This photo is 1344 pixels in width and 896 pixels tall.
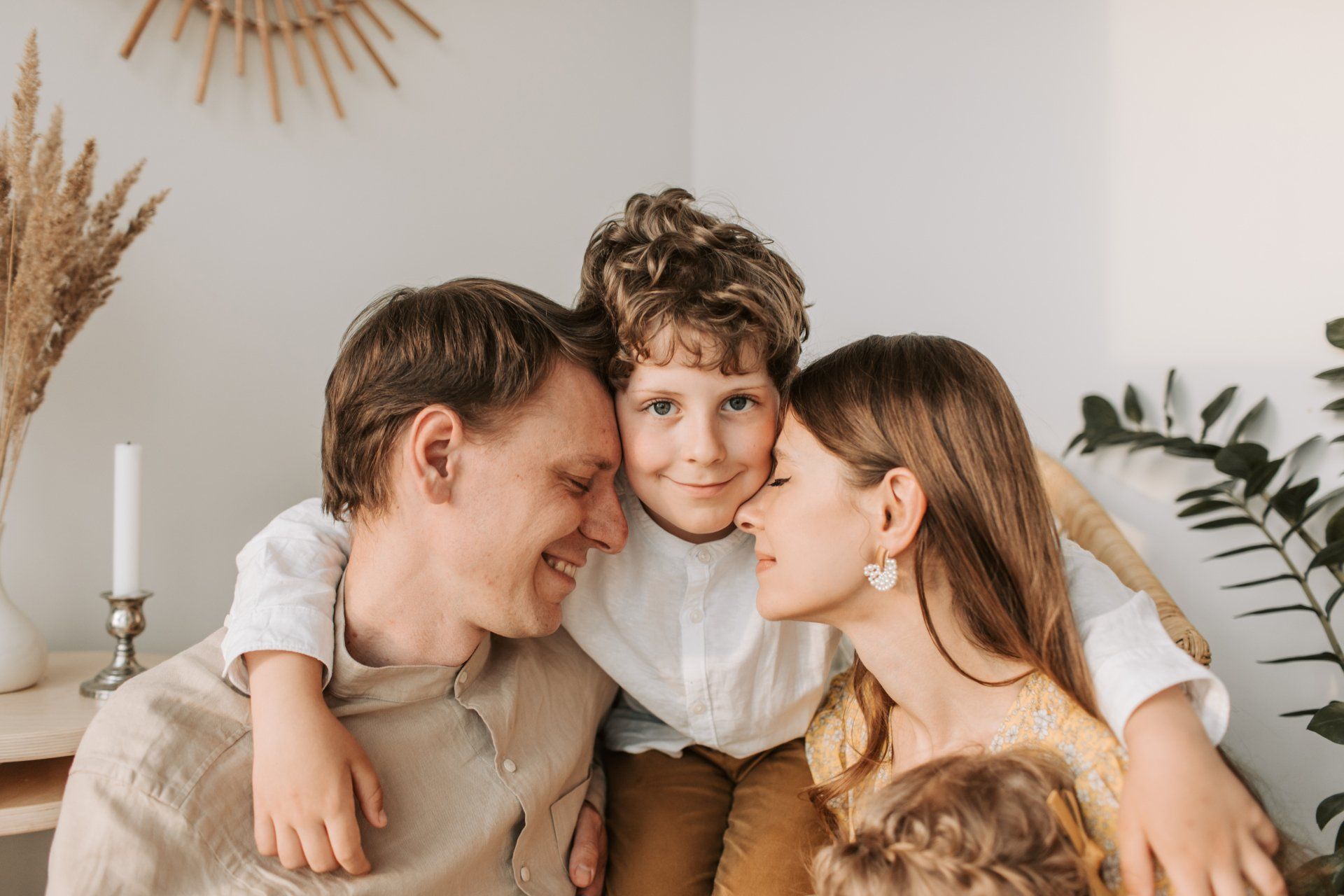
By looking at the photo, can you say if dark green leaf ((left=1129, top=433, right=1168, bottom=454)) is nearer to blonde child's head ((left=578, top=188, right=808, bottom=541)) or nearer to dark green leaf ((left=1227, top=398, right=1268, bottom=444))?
dark green leaf ((left=1227, top=398, right=1268, bottom=444))

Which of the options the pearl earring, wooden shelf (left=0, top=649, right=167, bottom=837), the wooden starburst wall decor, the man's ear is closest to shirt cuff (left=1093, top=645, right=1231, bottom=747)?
the pearl earring

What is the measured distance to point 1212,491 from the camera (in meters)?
1.58

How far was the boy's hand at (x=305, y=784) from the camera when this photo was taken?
102 centimetres

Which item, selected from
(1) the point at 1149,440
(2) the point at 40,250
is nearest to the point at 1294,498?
(1) the point at 1149,440

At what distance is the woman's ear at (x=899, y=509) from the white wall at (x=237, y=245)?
4.23 feet

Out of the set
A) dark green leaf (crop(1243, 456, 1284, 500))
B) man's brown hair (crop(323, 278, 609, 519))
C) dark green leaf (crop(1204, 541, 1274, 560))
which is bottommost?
dark green leaf (crop(1204, 541, 1274, 560))

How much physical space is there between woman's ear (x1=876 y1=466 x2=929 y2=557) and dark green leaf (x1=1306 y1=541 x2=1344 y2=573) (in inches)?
26.9

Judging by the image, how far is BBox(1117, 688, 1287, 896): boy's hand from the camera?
0.90 m

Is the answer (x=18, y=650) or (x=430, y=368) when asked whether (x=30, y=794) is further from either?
(x=430, y=368)

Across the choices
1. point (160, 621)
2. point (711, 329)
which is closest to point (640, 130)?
point (711, 329)

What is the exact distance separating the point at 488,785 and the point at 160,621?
0.95m

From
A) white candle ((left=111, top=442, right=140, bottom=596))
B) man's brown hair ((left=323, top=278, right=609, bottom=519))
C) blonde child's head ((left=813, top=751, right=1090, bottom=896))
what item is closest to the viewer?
blonde child's head ((left=813, top=751, right=1090, bottom=896))

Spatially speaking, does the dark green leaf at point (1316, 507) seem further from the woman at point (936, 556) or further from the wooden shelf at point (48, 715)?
the wooden shelf at point (48, 715)

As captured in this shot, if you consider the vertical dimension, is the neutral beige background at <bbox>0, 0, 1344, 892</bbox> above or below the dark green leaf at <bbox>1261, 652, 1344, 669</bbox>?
above
